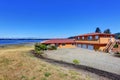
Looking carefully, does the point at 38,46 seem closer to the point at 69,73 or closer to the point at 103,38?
the point at 103,38

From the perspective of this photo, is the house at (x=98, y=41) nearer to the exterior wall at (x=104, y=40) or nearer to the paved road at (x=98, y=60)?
the exterior wall at (x=104, y=40)

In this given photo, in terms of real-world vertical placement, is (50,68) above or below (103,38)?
below

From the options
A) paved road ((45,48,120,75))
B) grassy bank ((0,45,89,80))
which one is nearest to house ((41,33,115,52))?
paved road ((45,48,120,75))

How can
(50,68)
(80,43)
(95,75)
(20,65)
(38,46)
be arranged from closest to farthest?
(95,75) < (50,68) < (20,65) < (38,46) < (80,43)

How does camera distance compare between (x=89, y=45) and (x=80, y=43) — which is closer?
(x=89, y=45)

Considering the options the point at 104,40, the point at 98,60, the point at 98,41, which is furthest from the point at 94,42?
the point at 98,60

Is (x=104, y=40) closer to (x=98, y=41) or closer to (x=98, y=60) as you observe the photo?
(x=98, y=41)

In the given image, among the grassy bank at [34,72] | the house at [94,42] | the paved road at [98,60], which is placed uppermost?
the house at [94,42]

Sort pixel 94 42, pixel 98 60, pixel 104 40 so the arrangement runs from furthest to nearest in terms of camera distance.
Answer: pixel 94 42, pixel 104 40, pixel 98 60

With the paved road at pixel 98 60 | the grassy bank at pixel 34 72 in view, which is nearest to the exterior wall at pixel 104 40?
the paved road at pixel 98 60

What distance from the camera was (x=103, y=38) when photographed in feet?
145

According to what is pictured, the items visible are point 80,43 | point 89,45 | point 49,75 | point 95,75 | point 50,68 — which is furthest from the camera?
point 80,43

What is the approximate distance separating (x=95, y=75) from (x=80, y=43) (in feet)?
124

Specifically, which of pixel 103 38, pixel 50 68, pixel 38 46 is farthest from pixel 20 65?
pixel 103 38
